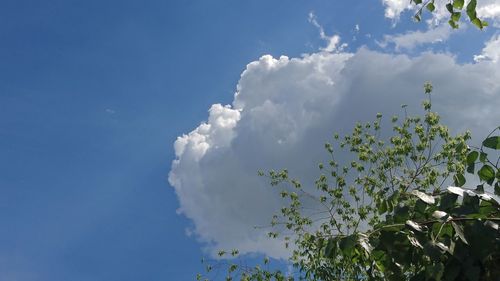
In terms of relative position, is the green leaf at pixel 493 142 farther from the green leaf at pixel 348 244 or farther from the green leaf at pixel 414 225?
the green leaf at pixel 348 244

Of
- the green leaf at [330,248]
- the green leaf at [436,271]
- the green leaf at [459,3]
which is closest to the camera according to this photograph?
the green leaf at [436,271]

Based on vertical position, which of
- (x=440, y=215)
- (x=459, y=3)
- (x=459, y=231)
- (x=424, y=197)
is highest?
(x=459, y=3)

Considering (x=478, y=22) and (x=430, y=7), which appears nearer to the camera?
(x=478, y=22)

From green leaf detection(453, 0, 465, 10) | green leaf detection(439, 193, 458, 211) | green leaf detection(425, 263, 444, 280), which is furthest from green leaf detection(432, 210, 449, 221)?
green leaf detection(453, 0, 465, 10)

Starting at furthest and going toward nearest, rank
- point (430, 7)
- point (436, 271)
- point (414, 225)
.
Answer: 1. point (430, 7)
2. point (414, 225)
3. point (436, 271)

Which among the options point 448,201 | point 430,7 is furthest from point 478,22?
point 448,201

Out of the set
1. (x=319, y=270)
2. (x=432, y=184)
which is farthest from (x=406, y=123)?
(x=319, y=270)

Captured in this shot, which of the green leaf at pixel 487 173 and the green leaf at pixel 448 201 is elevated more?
the green leaf at pixel 487 173

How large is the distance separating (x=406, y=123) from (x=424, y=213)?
1756 centimetres

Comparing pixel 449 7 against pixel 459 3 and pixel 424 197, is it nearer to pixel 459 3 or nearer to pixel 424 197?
pixel 459 3

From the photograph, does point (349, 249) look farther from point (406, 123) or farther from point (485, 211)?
point (406, 123)

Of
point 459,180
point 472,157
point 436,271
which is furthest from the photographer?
point 459,180

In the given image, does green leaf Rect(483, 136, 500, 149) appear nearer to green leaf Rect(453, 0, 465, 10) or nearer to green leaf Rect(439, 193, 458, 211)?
green leaf Rect(439, 193, 458, 211)

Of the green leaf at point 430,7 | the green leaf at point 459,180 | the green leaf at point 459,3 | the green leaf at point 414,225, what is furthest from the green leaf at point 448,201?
the green leaf at point 430,7
